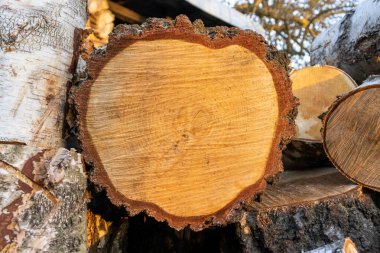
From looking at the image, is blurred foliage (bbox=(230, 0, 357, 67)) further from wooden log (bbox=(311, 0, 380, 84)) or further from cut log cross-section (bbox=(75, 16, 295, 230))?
cut log cross-section (bbox=(75, 16, 295, 230))

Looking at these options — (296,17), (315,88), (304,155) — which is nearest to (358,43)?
(315,88)

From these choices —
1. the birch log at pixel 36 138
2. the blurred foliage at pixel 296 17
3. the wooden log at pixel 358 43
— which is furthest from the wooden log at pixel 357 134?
the blurred foliage at pixel 296 17

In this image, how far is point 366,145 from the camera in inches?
79.8

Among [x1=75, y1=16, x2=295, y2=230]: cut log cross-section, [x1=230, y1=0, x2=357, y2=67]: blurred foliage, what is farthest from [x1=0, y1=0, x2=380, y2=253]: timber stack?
[x1=230, y1=0, x2=357, y2=67]: blurred foliage

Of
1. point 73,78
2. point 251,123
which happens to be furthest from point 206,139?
point 73,78

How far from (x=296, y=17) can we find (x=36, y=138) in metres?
5.69

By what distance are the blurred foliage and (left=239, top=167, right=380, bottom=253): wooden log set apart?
4.81 meters

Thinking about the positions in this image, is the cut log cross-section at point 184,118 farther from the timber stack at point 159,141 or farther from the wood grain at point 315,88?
the wood grain at point 315,88

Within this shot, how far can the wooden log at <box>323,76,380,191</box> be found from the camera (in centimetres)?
200

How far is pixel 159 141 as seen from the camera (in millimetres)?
1664

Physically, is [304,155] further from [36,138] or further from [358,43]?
[36,138]

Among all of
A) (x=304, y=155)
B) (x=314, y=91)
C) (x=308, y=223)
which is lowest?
(x=308, y=223)

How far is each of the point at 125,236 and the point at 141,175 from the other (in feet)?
2.07

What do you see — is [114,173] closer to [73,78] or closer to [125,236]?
[73,78]
